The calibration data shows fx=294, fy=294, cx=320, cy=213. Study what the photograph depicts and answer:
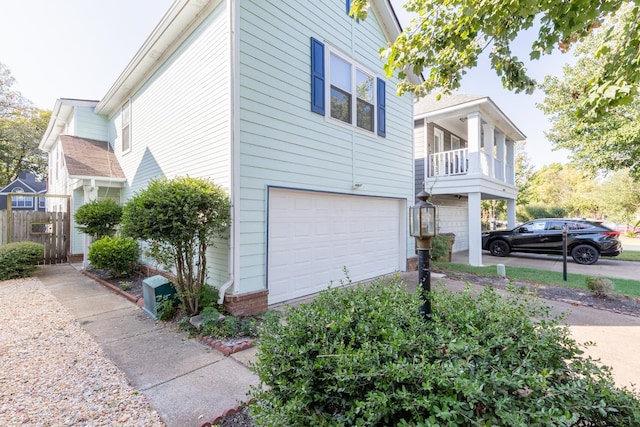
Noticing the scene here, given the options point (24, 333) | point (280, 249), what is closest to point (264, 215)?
point (280, 249)

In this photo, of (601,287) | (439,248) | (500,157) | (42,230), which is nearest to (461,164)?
(500,157)

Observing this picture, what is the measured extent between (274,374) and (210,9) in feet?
19.7

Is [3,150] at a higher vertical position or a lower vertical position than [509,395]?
higher

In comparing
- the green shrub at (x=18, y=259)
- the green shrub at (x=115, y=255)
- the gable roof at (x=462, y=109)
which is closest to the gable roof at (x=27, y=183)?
Result: the green shrub at (x=18, y=259)

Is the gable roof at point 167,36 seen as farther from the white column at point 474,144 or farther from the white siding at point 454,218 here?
the white siding at point 454,218

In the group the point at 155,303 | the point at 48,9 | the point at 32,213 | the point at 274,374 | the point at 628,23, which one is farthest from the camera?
the point at 32,213

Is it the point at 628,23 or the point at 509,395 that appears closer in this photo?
the point at 509,395

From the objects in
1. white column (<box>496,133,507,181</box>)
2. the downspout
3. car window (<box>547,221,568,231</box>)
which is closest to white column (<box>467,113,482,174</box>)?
white column (<box>496,133,507,181</box>)

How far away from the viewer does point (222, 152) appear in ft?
16.1

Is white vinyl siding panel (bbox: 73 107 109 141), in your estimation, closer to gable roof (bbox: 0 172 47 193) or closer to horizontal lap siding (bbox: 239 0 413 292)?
horizontal lap siding (bbox: 239 0 413 292)

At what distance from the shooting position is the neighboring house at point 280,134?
485 cm

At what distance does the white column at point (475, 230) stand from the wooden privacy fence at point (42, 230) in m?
13.4

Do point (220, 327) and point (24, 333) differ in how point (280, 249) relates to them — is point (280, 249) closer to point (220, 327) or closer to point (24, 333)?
point (220, 327)

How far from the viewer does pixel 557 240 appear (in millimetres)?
10641
